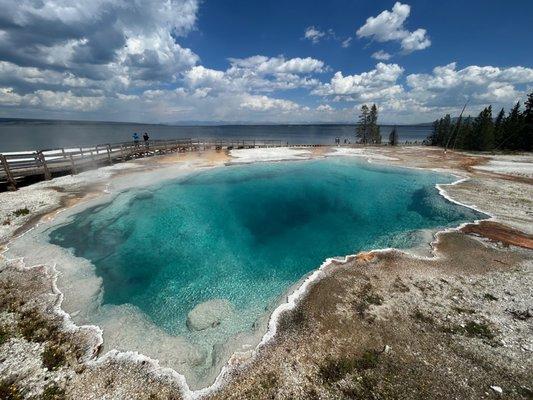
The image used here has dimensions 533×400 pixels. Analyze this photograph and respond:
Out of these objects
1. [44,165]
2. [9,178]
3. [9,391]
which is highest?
[44,165]

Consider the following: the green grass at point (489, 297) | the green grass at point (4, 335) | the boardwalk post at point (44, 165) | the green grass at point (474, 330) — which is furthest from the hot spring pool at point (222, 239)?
the boardwalk post at point (44, 165)

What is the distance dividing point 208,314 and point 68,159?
3113 centimetres

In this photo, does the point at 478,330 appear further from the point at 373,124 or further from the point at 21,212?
the point at 373,124

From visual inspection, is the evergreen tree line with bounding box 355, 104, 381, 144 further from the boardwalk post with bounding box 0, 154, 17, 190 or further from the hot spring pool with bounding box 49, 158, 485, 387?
the boardwalk post with bounding box 0, 154, 17, 190

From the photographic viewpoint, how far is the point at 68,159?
31.9 m

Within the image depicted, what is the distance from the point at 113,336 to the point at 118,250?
7958 millimetres

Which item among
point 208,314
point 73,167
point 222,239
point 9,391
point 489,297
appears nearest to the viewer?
point 9,391

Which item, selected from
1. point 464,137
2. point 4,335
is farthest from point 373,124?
point 4,335

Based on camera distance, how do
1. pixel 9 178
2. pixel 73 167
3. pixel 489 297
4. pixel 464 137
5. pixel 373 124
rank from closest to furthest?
1. pixel 489 297
2. pixel 9 178
3. pixel 73 167
4. pixel 464 137
5. pixel 373 124

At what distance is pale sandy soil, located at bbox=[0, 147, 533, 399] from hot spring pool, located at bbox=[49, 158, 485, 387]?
1.32m

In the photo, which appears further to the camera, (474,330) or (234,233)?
(234,233)

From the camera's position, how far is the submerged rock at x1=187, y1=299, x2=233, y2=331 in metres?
10.3

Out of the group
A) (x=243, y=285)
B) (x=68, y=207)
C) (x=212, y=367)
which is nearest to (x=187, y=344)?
(x=212, y=367)

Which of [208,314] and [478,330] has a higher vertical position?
[478,330]
